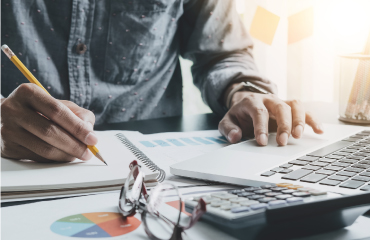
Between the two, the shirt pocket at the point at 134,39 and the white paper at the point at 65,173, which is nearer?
the white paper at the point at 65,173

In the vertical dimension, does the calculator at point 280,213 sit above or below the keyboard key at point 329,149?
above

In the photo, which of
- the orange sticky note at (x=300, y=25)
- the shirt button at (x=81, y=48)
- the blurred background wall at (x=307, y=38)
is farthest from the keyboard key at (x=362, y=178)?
the orange sticky note at (x=300, y=25)

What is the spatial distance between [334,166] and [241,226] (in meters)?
0.20

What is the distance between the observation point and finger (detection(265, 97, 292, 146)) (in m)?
0.57

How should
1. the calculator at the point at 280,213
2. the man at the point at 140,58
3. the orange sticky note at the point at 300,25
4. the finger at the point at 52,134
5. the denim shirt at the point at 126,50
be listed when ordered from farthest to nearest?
1. the orange sticky note at the point at 300,25
2. the denim shirt at the point at 126,50
3. the man at the point at 140,58
4. the finger at the point at 52,134
5. the calculator at the point at 280,213

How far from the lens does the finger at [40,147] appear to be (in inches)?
18.3

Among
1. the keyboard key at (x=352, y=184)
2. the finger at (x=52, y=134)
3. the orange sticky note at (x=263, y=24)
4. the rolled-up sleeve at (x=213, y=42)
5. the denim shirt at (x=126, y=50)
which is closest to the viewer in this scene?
the keyboard key at (x=352, y=184)

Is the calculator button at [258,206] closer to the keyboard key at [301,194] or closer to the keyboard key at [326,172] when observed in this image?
the keyboard key at [301,194]

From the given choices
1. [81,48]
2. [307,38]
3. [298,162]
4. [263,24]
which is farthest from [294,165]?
[307,38]

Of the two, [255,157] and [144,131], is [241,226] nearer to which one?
[255,157]

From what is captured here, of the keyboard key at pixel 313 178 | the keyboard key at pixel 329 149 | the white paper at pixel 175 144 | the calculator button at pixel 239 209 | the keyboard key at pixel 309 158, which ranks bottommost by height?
the white paper at pixel 175 144

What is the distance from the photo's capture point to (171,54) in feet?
3.44

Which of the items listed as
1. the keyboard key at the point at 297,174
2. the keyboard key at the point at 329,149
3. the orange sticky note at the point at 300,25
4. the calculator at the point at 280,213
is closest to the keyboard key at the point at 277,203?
the calculator at the point at 280,213

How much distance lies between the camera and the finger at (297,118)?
60 centimetres
